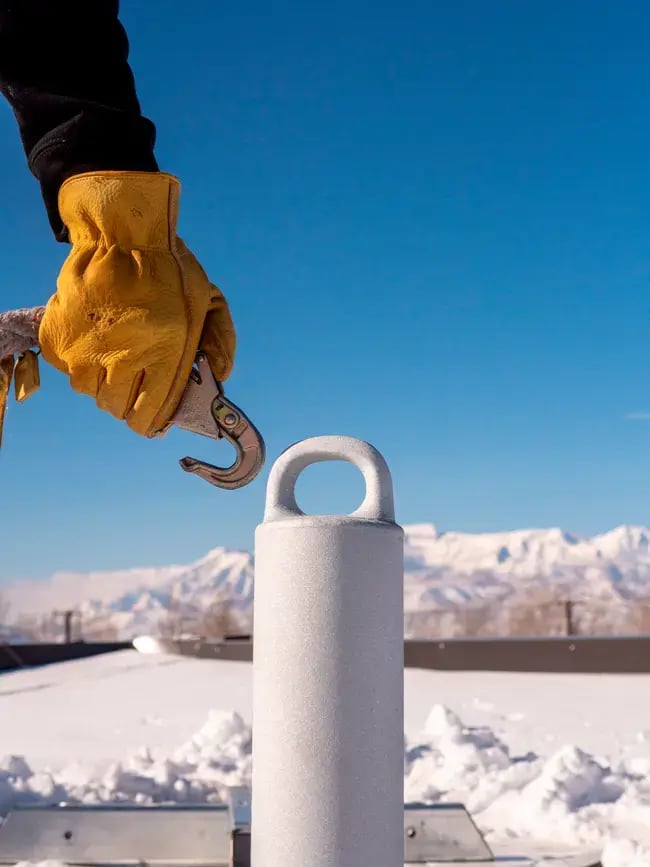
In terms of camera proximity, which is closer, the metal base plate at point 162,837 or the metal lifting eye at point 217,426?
the metal lifting eye at point 217,426

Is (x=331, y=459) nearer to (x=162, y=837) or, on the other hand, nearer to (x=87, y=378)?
(x=87, y=378)

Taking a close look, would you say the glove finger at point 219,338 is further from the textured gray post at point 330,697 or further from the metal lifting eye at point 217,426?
the textured gray post at point 330,697

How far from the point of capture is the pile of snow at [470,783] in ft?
9.90

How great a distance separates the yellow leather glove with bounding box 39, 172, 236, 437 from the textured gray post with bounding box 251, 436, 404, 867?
351 millimetres

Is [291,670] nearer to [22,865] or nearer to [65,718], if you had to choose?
[22,865]

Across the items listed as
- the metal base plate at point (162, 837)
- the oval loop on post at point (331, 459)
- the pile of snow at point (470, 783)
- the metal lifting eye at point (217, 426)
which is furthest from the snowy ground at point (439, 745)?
the metal lifting eye at point (217, 426)

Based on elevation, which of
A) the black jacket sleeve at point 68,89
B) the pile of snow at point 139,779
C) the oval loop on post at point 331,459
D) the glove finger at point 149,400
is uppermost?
the black jacket sleeve at point 68,89

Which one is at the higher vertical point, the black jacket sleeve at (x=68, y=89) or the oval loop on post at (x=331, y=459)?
the black jacket sleeve at (x=68, y=89)

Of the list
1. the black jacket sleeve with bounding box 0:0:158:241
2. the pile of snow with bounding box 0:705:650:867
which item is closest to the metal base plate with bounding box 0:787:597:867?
the pile of snow with bounding box 0:705:650:867

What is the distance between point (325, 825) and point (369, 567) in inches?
16.6

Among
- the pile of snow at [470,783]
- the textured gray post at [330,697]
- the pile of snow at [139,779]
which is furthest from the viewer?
the pile of snow at [139,779]

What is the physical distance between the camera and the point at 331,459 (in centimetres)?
162

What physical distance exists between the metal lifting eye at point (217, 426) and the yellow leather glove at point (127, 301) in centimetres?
3

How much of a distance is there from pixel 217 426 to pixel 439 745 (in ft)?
9.56
